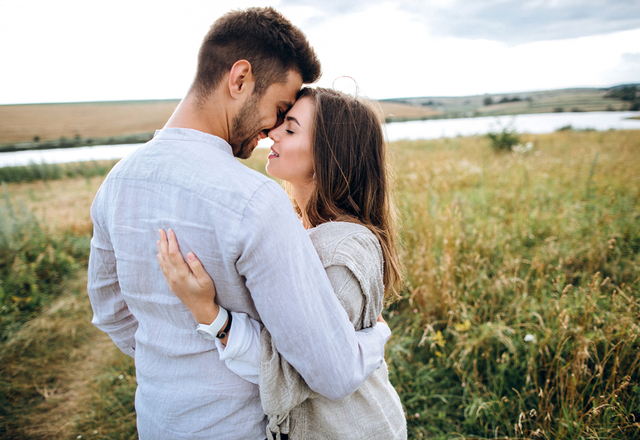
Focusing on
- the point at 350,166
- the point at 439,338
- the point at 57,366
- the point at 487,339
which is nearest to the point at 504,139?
the point at 487,339

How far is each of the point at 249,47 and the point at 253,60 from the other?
0.05 meters

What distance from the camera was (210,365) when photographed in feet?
3.57

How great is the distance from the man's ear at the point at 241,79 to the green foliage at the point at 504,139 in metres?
10.7

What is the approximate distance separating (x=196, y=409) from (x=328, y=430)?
1.73ft

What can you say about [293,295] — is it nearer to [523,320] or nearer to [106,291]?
[106,291]

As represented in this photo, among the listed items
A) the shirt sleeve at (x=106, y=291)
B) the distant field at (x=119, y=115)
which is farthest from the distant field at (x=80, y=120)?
the shirt sleeve at (x=106, y=291)

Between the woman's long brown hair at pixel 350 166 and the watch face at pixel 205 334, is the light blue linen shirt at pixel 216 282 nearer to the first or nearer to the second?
the watch face at pixel 205 334

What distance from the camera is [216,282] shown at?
1053 millimetres

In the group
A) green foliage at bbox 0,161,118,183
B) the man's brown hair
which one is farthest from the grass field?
green foliage at bbox 0,161,118,183

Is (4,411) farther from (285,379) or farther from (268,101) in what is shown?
(268,101)

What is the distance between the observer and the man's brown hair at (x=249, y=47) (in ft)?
4.23

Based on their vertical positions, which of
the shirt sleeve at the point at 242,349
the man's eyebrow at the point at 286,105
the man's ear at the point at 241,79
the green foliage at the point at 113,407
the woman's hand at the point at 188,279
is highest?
the man's ear at the point at 241,79

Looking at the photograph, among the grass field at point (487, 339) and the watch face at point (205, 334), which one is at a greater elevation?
the watch face at point (205, 334)

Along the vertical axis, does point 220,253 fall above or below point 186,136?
below
